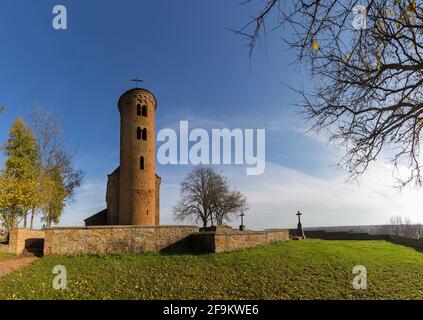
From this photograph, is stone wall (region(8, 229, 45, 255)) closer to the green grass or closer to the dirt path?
the dirt path

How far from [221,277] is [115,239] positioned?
7.40m

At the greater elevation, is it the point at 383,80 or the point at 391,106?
the point at 383,80

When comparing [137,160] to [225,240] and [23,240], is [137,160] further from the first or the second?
[225,240]

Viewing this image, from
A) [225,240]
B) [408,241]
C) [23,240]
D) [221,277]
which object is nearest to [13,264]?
[23,240]

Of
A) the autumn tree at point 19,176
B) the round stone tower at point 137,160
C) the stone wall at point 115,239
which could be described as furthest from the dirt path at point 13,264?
the round stone tower at point 137,160

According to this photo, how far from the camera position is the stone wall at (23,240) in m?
16.0

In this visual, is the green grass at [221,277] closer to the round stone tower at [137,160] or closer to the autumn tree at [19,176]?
the autumn tree at [19,176]

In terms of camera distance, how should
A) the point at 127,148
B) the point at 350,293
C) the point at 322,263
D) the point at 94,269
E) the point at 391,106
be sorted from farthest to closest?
the point at 127,148
the point at 322,263
the point at 94,269
the point at 350,293
the point at 391,106

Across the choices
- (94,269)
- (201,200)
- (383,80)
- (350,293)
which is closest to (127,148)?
(94,269)
